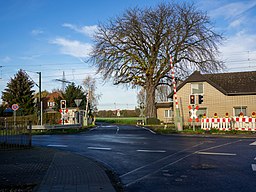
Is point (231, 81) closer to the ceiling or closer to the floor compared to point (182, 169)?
closer to the ceiling

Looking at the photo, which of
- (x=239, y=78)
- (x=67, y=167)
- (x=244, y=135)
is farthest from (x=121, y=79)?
(x=67, y=167)

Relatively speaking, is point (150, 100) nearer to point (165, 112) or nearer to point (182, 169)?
point (165, 112)

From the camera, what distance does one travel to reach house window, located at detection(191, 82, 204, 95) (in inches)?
1474

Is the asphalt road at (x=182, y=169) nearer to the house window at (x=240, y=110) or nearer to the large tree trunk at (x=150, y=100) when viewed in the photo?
the house window at (x=240, y=110)

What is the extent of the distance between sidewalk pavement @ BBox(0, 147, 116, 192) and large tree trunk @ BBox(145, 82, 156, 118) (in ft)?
94.7

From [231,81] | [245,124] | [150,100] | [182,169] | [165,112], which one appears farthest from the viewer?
[165,112]

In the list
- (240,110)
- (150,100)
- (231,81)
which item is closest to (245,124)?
(240,110)

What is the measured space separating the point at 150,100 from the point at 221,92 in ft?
29.8

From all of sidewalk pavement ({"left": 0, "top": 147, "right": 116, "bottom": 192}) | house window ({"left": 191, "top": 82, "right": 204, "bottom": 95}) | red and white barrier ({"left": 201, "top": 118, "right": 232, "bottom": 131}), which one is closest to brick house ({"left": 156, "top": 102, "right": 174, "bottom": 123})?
house window ({"left": 191, "top": 82, "right": 204, "bottom": 95})

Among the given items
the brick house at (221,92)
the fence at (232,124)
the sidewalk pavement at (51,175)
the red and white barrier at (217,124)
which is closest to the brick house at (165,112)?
the brick house at (221,92)

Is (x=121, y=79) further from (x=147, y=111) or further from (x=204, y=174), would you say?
(x=204, y=174)

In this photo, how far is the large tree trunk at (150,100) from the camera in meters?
39.2

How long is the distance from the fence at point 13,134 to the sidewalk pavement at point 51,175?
214 centimetres

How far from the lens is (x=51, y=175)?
7637 mm
